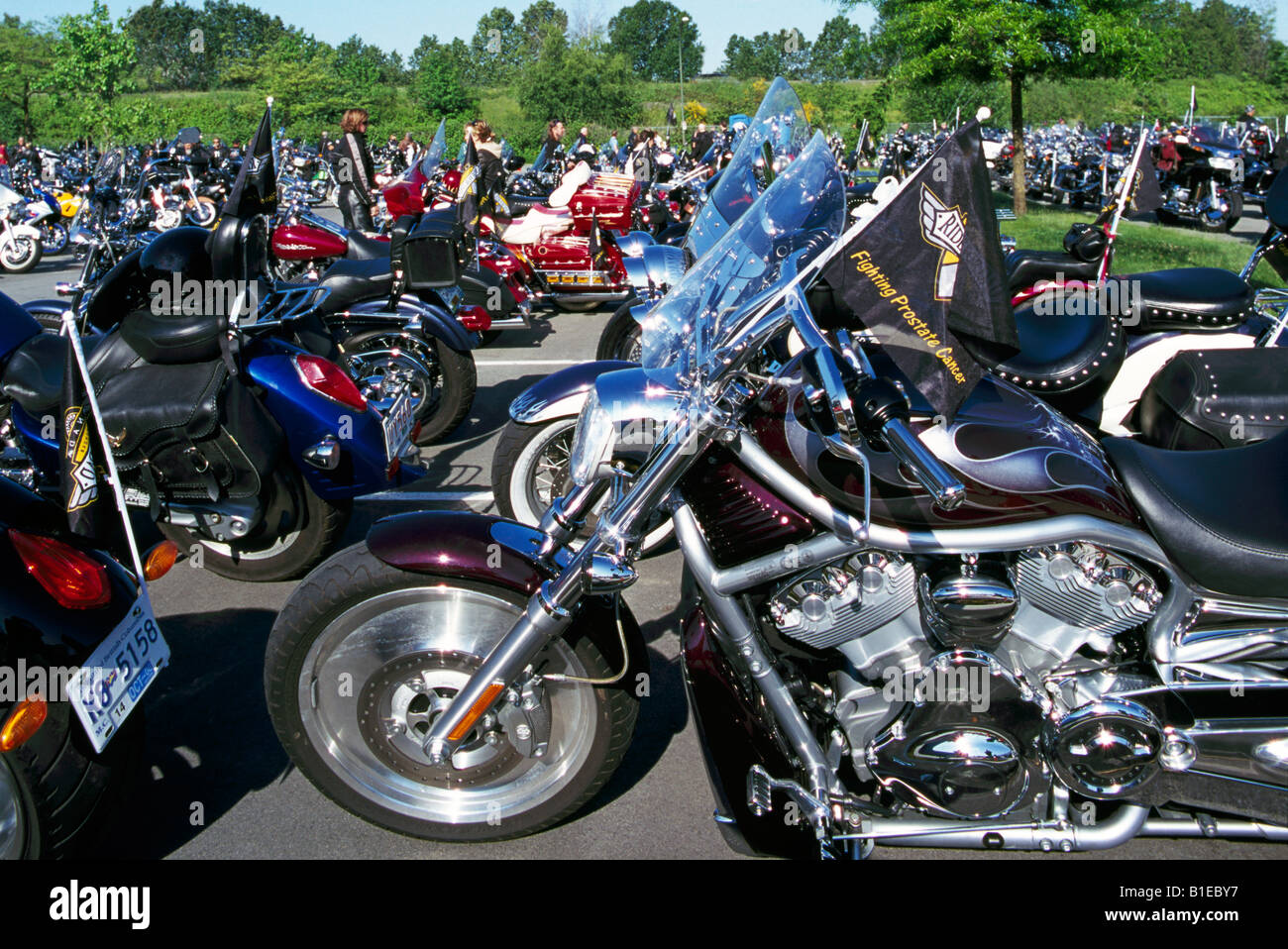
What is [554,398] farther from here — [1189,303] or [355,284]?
[1189,303]

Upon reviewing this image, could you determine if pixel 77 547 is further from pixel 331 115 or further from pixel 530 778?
pixel 331 115

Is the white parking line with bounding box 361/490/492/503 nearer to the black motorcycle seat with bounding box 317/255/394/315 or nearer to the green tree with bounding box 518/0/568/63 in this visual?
the black motorcycle seat with bounding box 317/255/394/315

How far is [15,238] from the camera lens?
12.8 meters

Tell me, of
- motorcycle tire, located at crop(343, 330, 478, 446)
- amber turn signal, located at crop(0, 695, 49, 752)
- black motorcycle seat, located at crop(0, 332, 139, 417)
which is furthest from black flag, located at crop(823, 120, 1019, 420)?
motorcycle tire, located at crop(343, 330, 478, 446)

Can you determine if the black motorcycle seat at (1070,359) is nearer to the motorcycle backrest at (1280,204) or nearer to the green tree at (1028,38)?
the motorcycle backrest at (1280,204)

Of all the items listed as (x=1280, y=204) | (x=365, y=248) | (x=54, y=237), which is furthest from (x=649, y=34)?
(x=1280, y=204)

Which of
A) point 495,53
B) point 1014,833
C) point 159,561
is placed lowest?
point 1014,833

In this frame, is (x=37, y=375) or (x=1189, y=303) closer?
(x=37, y=375)

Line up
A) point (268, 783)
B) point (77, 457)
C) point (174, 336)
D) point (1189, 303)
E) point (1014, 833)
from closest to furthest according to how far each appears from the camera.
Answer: point (1014, 833) < point (77, 457) < point (268, 783) < point (174, 336) < point (1189, 303)

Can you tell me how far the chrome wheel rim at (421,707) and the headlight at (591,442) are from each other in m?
0.43

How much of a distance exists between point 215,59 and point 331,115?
115 ft

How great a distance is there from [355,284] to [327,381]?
1.96 meters

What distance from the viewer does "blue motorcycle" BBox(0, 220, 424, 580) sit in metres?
3.82
